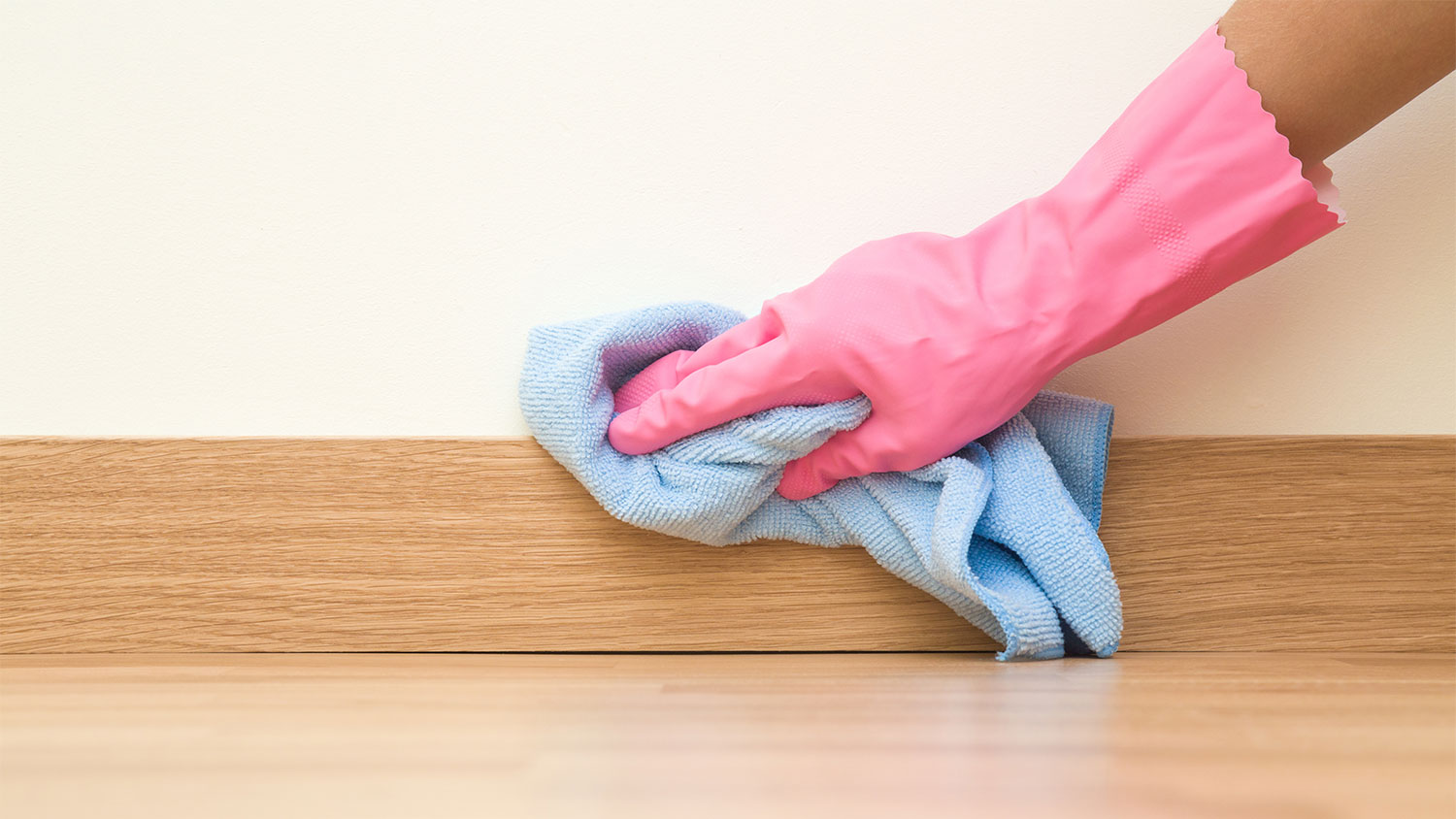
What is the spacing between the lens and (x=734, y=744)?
33 cm

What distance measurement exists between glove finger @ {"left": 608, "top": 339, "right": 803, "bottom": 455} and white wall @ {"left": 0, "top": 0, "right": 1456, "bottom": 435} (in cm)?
11

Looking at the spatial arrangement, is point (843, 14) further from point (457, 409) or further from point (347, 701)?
point (347, 701)

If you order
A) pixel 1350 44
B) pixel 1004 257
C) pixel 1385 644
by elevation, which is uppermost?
pixel 1350 44

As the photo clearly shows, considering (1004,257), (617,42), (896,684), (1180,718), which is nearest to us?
(1180,718)

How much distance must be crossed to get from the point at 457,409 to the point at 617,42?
310 millimetres

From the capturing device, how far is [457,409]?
0.73m

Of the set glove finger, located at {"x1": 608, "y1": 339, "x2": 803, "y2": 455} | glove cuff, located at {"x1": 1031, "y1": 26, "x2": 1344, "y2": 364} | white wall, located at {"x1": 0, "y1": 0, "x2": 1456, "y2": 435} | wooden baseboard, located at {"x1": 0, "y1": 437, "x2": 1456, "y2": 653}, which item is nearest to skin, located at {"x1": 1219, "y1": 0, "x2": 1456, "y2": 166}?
glove cuff, located at {"x1": 1031, "y1": 26, "x2": 1344, "y2": 364}

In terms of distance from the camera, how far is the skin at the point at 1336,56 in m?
0.56

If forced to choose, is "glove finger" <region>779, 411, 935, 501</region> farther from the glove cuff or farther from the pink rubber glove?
the glove cuff

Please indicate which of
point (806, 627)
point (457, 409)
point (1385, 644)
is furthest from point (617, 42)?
point (1385, 644)

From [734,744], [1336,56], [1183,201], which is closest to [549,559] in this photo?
[734,744]

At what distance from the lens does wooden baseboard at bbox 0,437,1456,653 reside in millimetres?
698

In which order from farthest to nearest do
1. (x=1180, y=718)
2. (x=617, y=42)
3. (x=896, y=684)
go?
(x=617, y=42) → (x=896, y=684) → (x=1180, y=718)

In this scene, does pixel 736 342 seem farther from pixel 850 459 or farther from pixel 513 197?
pixel 513 197
